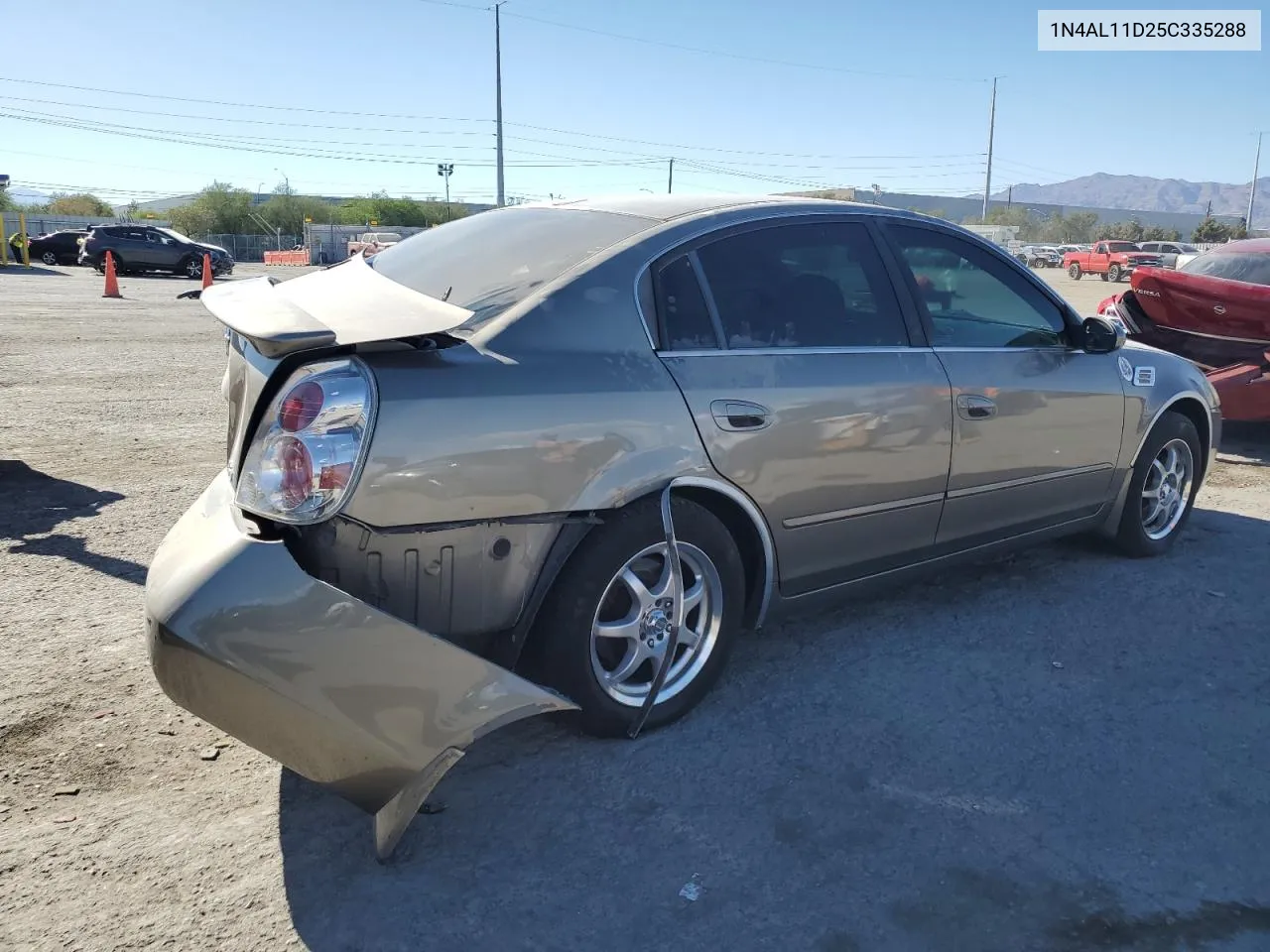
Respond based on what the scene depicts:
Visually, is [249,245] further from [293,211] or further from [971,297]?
[971,297]

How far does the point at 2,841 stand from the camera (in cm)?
247

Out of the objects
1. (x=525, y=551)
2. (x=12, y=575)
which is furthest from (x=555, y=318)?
(x=12, y=575)

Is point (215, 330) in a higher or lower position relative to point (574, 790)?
higher

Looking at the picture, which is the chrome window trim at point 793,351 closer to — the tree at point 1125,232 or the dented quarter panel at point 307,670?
the dented quarter panel at point 307,670

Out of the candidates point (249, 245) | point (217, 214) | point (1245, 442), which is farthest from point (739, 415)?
point (217, 214)

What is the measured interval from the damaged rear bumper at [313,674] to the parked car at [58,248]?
3649 centimetres

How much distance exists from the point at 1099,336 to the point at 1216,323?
3.89 metres

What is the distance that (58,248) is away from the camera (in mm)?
33719

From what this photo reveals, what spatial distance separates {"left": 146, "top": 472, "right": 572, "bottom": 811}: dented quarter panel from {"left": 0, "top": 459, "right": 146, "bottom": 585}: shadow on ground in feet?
6.79

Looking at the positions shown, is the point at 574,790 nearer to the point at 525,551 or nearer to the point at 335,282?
the point at 525,551

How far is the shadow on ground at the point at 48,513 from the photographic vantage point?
4297 millimetres

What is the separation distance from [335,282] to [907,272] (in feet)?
6.78

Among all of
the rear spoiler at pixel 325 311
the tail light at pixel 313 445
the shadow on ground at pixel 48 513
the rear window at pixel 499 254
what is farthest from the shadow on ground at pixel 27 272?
the tail light at pixel 313 445

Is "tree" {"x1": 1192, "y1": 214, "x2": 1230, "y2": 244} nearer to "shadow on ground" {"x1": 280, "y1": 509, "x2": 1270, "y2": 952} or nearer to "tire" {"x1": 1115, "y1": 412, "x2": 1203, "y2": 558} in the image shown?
"tire" {"x1": 1115, "y1": 412, "x2": 1203, "y2": 558}
